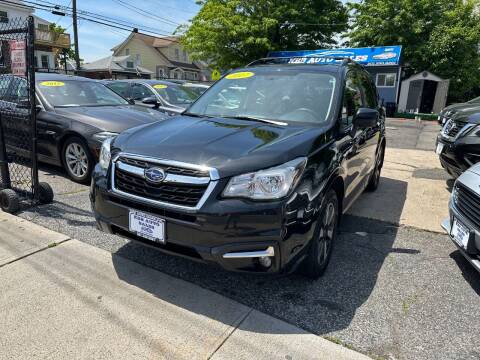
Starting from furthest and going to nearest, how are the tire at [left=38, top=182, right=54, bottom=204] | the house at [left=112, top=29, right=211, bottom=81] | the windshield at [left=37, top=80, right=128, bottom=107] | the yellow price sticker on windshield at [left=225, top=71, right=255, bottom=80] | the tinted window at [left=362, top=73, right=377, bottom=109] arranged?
the house at [left=112, top=29, right=211, bottom=81] → the windshield at [left=37, top=80, right=128, bottom=107] → the tinted window at [left=362, top=73, right=377, bottom=109] → the tire at [left=38, top=182, right=54, bottom=204] → the yellow price sticker on windshield at [left=225, top=71, right=255, bottom=80]

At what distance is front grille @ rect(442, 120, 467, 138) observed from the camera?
5673mm

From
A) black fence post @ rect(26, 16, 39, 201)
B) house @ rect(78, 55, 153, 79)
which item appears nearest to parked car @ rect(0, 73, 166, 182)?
black fence post @ rect(26, 16, 39, 201)

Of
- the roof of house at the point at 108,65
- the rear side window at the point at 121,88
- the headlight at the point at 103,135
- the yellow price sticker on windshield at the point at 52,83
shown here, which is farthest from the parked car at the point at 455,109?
the roof of house at the point at 108,65

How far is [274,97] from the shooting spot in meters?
3.67

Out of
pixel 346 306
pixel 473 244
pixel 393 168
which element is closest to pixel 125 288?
pixel 346 306

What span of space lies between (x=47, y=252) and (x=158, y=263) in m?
1.02

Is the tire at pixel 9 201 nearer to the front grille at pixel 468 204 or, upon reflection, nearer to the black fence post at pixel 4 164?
the black fence post at pixel 4 164

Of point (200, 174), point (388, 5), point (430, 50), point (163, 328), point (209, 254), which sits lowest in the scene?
point (163, 328)

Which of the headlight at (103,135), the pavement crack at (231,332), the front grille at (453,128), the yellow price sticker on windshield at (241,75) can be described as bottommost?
the pavement crack at (231,332)

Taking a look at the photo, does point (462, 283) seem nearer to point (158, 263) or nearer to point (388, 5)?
point (158, 263)

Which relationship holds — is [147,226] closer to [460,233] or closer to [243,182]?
[243,182]

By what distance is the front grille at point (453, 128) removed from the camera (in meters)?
5.67

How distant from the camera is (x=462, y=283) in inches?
124

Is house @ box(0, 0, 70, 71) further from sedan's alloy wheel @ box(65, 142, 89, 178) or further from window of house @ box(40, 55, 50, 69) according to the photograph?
sedan's alloy wheel @ box(65, 142, 89, 178)
